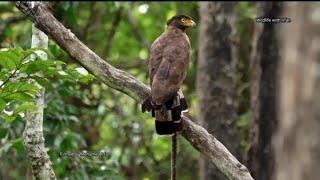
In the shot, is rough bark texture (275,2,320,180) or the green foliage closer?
rough bark texture (275,2,320,180)

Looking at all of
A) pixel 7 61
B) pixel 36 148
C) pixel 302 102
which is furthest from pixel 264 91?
pixel 302 102

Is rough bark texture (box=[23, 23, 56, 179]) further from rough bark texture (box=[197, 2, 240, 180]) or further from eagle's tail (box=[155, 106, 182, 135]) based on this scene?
rough bark texture (box=[197, 2, 240, 180])

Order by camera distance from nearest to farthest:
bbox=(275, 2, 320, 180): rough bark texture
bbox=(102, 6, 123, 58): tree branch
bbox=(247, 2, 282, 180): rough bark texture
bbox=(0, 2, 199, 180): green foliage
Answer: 1. bbox=(275, 2, 320, 180): rough bark texture
2. bbox=(0, 2, 199, 180): green foliage
3. bbox=(247, 2, 282, 180): rough bark texture
4. bbox=(102, 6, 123, 58): tree branch

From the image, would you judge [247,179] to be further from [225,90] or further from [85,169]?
[225,90]

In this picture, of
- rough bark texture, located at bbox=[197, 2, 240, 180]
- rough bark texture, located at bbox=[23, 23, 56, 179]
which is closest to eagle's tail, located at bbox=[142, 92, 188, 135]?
rough bark texture, located at bbox=[23, 23, 56, 179]

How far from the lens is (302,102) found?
1.84 meters

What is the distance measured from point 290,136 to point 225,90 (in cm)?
462

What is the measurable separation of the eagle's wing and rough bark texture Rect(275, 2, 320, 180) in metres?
1.83

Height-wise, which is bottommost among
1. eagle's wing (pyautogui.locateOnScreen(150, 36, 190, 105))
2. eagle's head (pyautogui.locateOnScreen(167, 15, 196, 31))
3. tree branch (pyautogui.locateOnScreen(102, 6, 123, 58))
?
eagle's wing (pyautogui.locateOnScreen(150, 36, 190, 105))

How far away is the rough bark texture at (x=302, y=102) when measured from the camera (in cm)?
184

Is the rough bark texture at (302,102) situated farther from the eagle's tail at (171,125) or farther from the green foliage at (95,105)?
the eagle's tail at (171,125)

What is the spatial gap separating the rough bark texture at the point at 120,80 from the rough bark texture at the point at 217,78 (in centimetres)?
264

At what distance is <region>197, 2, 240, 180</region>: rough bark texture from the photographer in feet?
21.2

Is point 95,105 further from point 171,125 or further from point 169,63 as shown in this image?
point 171,125
